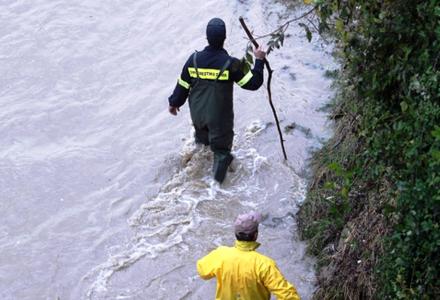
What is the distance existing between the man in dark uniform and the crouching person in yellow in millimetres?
2439

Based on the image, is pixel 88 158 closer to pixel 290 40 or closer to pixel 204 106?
pixel 204 106

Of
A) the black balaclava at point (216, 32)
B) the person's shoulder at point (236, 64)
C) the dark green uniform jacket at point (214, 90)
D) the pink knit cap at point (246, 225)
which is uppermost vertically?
the black balaclava at point (216, 32)

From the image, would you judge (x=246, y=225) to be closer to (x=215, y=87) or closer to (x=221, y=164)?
(x=215, y=87)

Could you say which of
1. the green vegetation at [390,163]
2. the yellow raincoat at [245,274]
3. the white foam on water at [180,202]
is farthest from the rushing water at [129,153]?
the yellow raincoat at [245,274]

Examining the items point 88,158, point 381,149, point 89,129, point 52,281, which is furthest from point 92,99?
point 381,149

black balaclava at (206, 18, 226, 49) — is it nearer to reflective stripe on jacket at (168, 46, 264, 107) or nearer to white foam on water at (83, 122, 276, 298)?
reflective stripe on jacket at (168, 46, 264, 107)

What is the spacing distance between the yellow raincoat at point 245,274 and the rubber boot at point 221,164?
9.91ft

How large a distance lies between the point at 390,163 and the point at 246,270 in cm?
122

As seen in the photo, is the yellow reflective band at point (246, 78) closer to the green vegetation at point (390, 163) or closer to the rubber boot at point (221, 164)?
the rubber boot at point (221, 164)

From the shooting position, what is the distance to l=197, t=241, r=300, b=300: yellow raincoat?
467 cm

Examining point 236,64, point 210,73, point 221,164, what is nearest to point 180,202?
point 221,164

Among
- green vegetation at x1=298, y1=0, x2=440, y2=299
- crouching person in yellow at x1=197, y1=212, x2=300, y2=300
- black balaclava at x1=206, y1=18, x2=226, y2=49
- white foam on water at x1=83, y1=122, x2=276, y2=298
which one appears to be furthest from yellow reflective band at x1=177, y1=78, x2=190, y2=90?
crouching person in yellow at x1=197, y1=212, x2=300, y2=300

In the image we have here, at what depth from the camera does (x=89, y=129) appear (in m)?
9.42

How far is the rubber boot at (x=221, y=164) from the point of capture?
7820 millimetres
